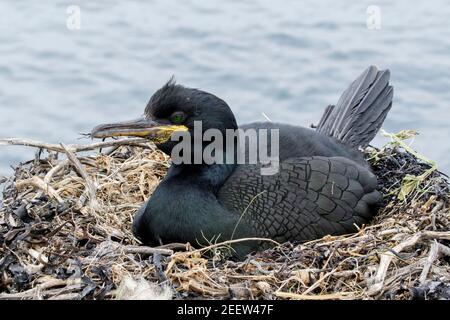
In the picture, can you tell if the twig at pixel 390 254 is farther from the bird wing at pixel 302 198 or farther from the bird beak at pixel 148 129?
the bird beak at pixel 148 129

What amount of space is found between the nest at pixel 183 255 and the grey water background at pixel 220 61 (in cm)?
351

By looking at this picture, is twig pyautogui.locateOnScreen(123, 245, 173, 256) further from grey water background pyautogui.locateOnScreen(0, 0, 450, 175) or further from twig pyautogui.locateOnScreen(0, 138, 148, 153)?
grey water background pyautogui.locateOnScreen(0, 0, 450, 175)

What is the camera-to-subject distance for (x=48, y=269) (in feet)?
21.3

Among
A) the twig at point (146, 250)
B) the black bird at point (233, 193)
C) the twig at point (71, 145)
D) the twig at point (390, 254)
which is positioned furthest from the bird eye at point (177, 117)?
the twig at point (390, 254)

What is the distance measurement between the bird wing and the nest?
5.8 inches

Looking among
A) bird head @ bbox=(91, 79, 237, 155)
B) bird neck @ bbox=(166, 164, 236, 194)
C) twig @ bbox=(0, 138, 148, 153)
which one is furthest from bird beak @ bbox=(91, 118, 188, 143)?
twig @ bbox=(0, 138, 148, 153)

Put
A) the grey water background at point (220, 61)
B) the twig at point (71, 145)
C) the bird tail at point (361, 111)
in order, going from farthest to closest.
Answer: the grey water background at point (220, 61)
the bird tail at point (361, 111)
the twig at point (71, 145)

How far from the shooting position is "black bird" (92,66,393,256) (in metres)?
7.03

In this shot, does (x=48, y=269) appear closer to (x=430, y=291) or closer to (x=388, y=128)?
(x=430, y=291)

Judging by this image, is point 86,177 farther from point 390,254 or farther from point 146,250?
point 390,254

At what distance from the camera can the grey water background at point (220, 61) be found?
1177 centimetres

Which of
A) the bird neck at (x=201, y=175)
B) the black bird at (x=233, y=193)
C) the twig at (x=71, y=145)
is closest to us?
the black bird at (x=233, y=193)

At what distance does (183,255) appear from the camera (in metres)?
6.58
